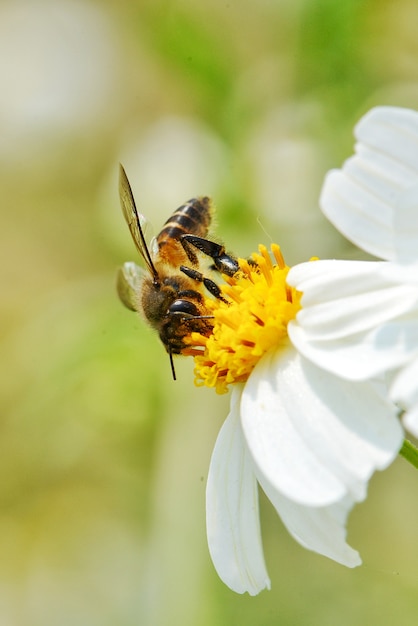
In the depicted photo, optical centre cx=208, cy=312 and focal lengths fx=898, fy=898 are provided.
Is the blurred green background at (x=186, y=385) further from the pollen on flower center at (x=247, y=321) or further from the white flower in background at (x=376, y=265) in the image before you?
the white flower in background at (x=376, y=265)

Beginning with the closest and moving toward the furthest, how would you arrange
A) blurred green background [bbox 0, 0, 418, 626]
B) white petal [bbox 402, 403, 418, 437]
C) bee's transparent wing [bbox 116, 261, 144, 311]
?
white petal [bbox 402, 403, 418, 437] < bee's transparent wing [bbox 116, 261, 144, 311] < blurred green background [bbox 0, 0, 418, 626]

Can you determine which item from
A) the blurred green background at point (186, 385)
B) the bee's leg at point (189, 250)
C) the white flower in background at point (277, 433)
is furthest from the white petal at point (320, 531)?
the blurred green background at point (186, 385)

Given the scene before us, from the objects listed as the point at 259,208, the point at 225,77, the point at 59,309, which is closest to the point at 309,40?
the point at 225,77

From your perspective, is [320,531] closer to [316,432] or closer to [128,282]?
[316,432]

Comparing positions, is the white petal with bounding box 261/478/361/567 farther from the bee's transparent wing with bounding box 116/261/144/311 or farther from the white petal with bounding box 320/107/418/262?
the bee's transparent wing with bounding box 116/261/144/311

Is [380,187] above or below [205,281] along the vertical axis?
above

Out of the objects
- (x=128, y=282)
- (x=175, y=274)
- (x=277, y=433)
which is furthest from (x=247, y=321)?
(x=128, y=282)

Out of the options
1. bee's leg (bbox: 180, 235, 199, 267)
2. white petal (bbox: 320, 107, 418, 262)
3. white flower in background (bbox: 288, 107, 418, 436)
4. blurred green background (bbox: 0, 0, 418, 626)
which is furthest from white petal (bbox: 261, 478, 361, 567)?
blurred green background (bbox: 0, 0, 418, 626)

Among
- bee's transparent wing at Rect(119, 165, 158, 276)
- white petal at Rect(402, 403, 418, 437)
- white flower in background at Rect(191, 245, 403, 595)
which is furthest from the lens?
bee's transparent wing at Rect(119, 165, 158, 276)
